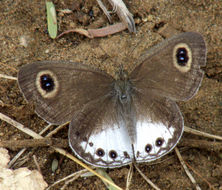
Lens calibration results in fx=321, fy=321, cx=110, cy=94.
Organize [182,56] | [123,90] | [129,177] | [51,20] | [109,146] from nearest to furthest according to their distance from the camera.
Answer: [182,56], [109,146], [123,90], [129,177], [51,20]

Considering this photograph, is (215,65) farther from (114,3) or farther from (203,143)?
(114,3)

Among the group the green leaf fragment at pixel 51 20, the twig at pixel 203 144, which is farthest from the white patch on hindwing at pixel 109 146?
the green leaf fragment at pixel 51 20

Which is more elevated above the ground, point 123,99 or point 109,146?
point 123,99

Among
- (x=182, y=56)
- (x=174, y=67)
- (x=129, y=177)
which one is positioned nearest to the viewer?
(x=182, y=56)

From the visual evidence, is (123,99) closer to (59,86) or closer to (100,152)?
(100,152)

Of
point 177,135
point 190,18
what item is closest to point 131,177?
point 177,135

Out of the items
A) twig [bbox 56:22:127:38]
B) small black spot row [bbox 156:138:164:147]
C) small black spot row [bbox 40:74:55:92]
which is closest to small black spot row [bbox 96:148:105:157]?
small black spot row [bbox 156:138:164:147]

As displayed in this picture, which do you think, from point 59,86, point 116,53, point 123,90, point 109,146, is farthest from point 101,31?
point 109,146

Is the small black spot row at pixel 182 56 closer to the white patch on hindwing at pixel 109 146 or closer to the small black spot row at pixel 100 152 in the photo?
the white patch on hindwing at pixel 109 146
